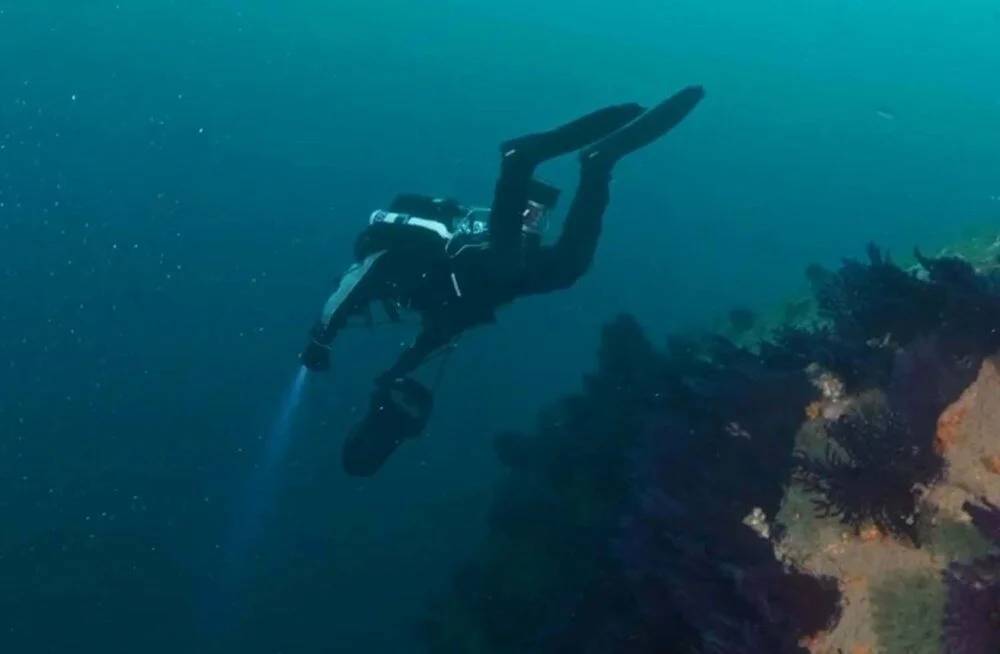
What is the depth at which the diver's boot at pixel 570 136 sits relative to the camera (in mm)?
7559

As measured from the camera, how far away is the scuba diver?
7711mm

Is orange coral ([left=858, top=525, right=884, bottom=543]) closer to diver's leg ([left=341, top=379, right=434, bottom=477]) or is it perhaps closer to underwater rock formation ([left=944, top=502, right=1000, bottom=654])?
underwater rock formation ([left=944, top=502, right=1000, bottom=654])

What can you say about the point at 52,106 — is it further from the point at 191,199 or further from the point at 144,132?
the point at 191,199

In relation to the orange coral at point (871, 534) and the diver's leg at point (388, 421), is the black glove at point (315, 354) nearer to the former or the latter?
the diver's leg at point (388, 421)

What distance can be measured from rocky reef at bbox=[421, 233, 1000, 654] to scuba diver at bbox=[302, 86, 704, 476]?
2369 mm

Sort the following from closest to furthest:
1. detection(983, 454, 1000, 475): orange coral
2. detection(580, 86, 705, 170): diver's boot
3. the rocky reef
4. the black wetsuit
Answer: the rocky reef < detection(983, 454, 1000, 475): orange coral < the black wetsuit < detection(580, 86, 705, 170): diver's boot

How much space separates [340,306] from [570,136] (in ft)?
8.48

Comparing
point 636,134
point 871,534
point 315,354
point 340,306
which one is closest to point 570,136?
point 636,134

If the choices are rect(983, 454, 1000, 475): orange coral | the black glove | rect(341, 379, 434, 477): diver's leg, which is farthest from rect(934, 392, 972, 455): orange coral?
the black glove

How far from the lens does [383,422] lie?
7.88 metres

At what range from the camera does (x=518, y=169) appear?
758 centimetres

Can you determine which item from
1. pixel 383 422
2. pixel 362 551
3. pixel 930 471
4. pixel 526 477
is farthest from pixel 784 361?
pixel 362 551

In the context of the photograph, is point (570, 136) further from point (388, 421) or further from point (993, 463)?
point (993, 463)

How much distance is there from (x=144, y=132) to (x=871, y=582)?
4232 centimetres
